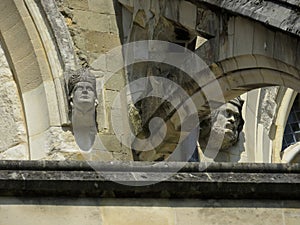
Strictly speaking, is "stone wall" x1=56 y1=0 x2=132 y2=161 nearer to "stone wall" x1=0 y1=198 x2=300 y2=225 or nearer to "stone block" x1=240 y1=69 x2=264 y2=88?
"stone block" x1=240 y1=69 x2=264 y2=88

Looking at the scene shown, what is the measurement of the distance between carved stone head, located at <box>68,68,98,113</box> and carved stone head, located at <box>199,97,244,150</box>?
0.75 m

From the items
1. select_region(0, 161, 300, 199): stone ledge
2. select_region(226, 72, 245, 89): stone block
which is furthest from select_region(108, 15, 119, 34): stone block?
select_region(0, 161, 300, 199): stone ledge

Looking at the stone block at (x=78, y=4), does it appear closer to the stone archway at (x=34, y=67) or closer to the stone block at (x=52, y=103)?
the stone archway at (x=34, y=67)

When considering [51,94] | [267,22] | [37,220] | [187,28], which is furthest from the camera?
[51,94]

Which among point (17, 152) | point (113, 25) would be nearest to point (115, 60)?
point (113, 25)

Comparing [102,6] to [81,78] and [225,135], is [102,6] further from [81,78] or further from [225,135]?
[225,135]

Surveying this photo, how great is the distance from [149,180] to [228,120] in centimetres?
383

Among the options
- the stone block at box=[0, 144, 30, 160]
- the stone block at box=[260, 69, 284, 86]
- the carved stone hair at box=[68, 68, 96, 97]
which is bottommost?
the stone block at box=[0, 144, 30, 160]

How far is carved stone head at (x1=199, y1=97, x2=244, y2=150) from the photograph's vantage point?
967 centimetres

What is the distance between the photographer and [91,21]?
394 inches

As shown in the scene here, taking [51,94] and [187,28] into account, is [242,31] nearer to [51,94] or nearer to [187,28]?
[187,28]

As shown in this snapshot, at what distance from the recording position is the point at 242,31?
8391 mm

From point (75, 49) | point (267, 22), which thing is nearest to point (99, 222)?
point (267, 22)

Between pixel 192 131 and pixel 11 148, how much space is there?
1.16m
